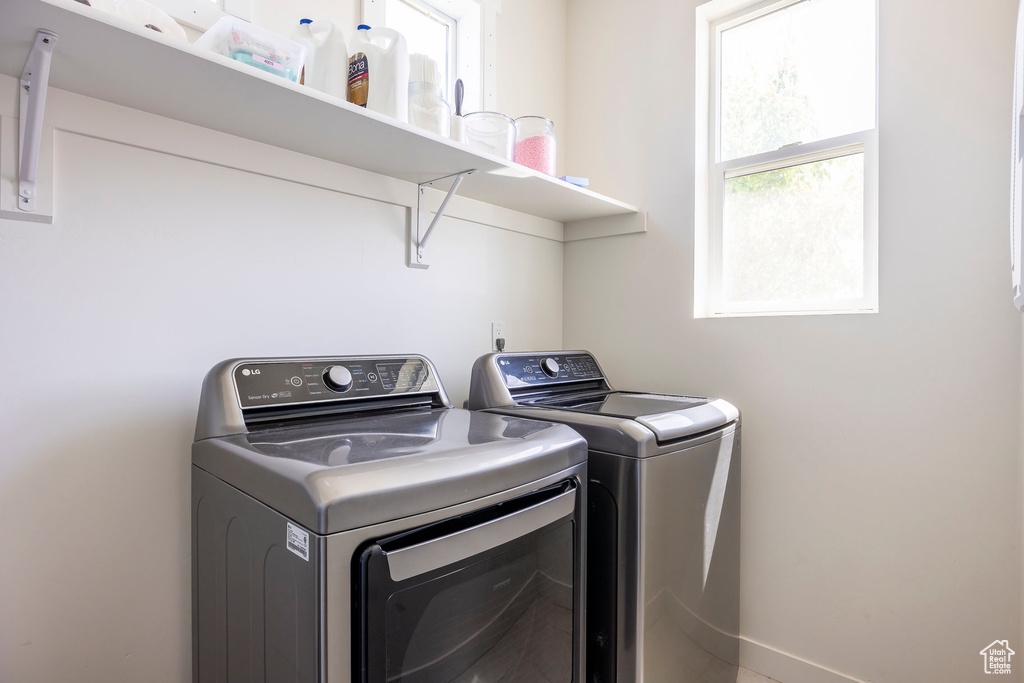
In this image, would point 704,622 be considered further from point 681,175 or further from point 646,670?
point 681,175

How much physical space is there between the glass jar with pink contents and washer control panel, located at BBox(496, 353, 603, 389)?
0.62 meters

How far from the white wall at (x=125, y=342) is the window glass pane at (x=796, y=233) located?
142 cm

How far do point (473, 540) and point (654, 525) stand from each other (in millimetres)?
521

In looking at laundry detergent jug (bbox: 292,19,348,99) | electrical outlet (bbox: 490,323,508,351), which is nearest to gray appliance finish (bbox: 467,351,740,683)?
electrical outlet (bbox: 490,323,508,351)

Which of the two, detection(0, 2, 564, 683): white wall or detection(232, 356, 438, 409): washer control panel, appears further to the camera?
detection(232, 356, 438, 409): washer control panel

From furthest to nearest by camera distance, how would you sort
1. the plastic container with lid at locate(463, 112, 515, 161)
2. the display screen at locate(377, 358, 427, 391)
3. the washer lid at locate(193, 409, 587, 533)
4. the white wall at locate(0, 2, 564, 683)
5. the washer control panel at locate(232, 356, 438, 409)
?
the plastic container with lid at locate(463, 112, 515, 161) → the display screen at locate(377, 358, 427, 391) → the washer control panel at locate(232, 356, 438, 409) → the white wall at locate(0, 2, 564, 683) → the washer lid at locate(193, 409, 587, 533)

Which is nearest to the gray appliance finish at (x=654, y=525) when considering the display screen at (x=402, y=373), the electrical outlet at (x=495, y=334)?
the display screen at (x=402, y=373)

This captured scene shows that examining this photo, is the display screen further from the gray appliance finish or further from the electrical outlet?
the electrical outlet

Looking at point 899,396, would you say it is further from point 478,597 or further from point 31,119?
point 31,119

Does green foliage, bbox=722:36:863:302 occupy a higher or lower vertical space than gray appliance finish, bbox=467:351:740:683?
higher

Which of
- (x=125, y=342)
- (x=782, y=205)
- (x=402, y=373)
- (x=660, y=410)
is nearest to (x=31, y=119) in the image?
(x=125, y=342)

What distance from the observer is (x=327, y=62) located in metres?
1.23

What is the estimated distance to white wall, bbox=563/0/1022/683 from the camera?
55.1 inches

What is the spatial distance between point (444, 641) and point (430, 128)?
1148 mm
